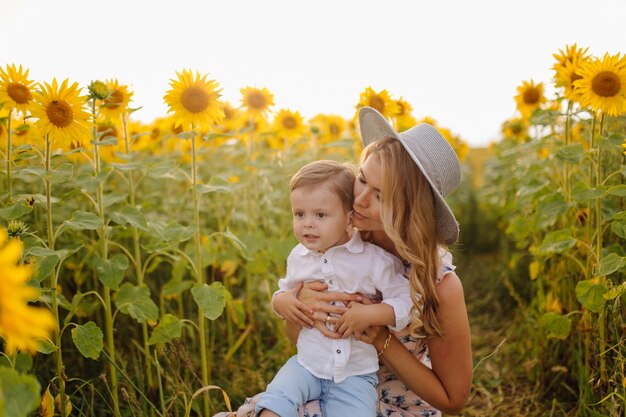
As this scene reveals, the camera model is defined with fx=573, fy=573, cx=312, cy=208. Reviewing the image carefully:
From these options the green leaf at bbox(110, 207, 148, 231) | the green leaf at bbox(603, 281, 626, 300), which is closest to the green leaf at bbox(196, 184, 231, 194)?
the green leaf at bbox(110, 207, 148, 231)

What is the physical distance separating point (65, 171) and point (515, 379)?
9.07ft

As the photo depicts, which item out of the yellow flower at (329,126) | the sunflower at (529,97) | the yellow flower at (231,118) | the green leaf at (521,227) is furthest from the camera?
the yellow flower at (329,126)

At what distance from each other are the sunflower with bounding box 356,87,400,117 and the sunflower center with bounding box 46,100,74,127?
166 cm

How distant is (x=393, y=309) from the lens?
200 centimetres

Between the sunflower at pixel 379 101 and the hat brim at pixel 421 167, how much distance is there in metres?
0.95

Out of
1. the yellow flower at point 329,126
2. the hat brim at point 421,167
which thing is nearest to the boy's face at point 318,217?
the hat brim at point 421,167

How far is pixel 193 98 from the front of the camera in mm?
2736

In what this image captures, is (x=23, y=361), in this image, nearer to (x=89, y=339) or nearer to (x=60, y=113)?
(x=89, y=339)

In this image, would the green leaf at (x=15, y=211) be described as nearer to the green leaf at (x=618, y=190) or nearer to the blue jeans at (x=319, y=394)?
the blue jeans at (x=319, y=394)

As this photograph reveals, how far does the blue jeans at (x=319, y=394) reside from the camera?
1.91m

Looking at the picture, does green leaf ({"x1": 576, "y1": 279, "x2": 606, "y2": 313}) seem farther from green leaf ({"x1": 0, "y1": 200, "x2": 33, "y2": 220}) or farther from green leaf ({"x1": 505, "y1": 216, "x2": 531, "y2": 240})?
green leaf ({"x1": 0, "y1": 200, "x2": 33, "y2": 220})

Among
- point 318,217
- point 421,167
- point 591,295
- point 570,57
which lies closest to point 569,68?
point 570,57

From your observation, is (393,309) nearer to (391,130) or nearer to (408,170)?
(408,170)

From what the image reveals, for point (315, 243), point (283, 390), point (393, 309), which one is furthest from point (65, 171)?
point (393, 309)
